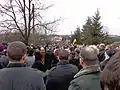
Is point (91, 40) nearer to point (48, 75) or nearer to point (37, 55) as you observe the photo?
point (37, 55)

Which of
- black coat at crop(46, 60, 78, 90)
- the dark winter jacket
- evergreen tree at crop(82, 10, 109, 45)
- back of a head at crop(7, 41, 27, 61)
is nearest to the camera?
the dark winter jacket

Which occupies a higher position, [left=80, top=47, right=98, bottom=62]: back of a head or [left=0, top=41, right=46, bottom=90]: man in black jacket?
[left=80, top=47, right=98, bottom=62]: back of a head

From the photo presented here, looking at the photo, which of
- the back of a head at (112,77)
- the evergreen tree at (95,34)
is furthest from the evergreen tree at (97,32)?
the back of a head at (112,77)

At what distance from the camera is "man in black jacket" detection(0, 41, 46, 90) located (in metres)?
4.36

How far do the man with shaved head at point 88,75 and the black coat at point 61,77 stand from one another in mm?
1932

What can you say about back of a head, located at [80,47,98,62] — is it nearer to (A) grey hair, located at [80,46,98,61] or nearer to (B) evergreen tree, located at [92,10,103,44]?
(A) grey hair, located at [80,46,98,61]

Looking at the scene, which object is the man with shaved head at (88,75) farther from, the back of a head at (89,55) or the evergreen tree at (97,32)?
the evergreen tree at (97,32)

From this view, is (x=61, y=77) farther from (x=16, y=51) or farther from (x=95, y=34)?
(x=95, y=34)

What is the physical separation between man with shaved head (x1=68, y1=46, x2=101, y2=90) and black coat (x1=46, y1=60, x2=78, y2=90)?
76.1 inches

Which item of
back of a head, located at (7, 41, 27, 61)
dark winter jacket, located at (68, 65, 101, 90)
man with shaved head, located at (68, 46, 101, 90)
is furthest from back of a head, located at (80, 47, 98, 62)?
back of a head, located at (7, 41, 27, 61)

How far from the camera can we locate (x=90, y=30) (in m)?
57.9

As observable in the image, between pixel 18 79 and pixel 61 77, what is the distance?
2.16m

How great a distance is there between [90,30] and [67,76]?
170ft

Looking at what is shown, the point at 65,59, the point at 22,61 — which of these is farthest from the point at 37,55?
the point at 22,61
